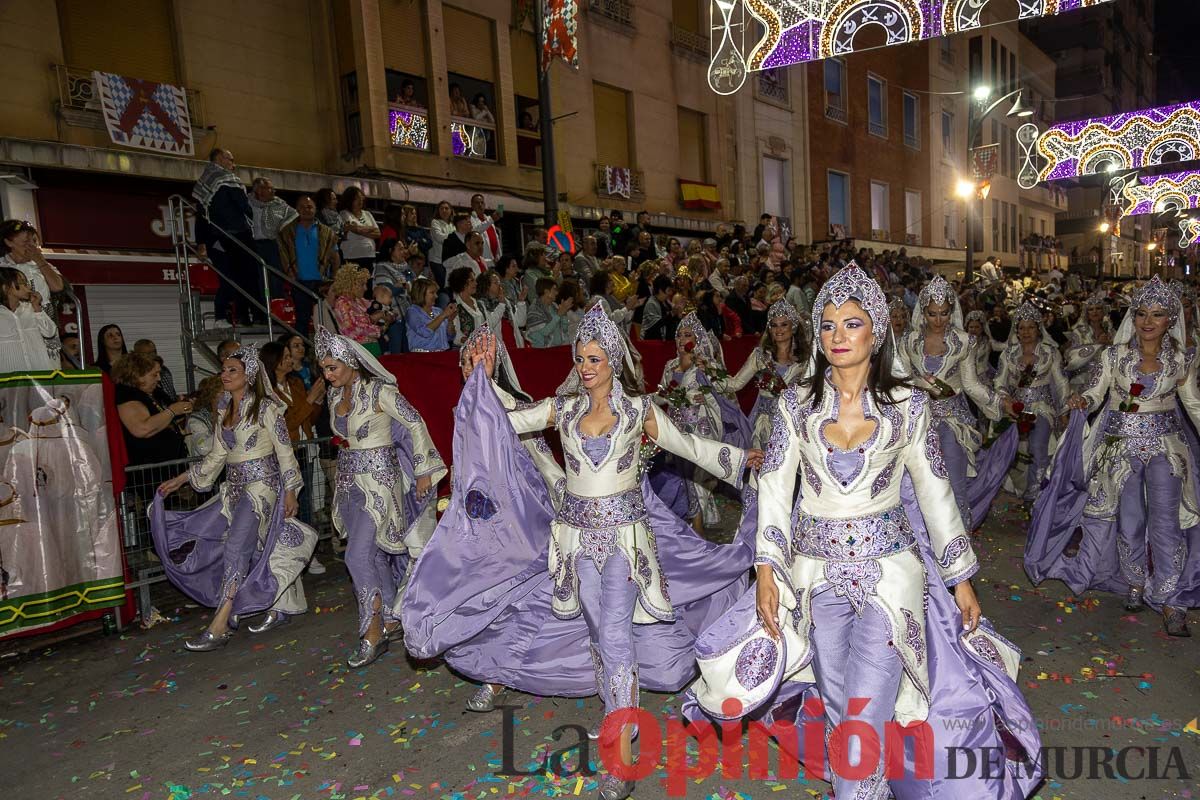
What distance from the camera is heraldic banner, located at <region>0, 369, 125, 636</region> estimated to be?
5461mm

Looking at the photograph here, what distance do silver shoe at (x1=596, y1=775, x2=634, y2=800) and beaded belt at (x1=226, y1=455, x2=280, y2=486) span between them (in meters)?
3.40

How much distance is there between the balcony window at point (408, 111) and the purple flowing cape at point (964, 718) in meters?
13.3

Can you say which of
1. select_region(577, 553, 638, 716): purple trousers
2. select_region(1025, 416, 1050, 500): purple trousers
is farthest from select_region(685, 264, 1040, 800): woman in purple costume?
select_region(1025, 416, 1050, 500): purple trousers

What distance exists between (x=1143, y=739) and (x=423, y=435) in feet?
14.0

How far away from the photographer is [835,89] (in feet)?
86.1

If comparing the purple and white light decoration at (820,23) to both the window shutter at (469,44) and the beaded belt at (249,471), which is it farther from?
the window shutter at (469,44)

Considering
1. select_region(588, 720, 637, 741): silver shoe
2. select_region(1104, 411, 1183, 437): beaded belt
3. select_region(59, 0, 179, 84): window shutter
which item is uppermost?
select_region(59, 0, 179, 84): window shutter

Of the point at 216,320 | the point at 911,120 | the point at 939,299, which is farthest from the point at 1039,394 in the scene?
the point at 911,120

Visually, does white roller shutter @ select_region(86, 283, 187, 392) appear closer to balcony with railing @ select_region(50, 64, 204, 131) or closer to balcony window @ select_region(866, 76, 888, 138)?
balcony with railing @ select_region(50, 64, 204, 131)

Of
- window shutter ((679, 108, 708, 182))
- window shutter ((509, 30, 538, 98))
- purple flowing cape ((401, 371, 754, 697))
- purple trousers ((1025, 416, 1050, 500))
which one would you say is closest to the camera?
purple flowing cape ((401, 371, 754, 697))

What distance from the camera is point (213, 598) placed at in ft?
19.9

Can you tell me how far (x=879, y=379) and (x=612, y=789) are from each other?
6.85 feet

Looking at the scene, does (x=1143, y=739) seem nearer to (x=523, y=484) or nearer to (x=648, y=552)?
(x=648, y=552)

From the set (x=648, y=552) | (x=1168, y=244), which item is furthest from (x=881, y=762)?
(x=1168, y=244)
